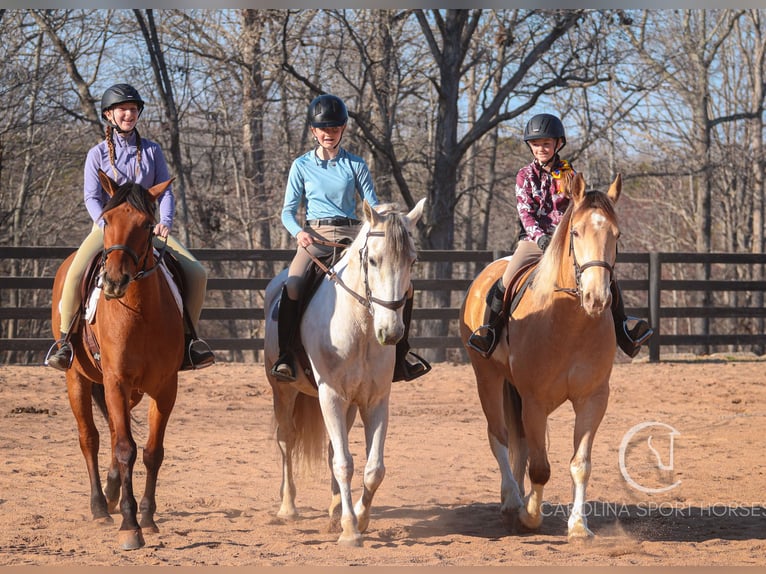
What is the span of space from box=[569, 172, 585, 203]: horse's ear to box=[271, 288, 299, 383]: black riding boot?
1902 millimetres

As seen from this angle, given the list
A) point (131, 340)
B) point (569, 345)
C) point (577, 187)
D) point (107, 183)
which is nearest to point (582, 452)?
point (569, 345)

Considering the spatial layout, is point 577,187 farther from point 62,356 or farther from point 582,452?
point 62,356

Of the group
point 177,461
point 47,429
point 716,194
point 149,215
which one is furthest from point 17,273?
point 716,194

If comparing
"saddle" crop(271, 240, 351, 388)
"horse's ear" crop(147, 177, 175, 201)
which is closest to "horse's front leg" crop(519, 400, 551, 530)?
"saddle" crop(271, 240, 351, 388)

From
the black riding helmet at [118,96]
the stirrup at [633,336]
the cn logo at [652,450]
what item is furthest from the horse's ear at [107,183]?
the cn logo at [652,450]

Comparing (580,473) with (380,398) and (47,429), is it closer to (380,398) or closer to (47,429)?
(380,398)

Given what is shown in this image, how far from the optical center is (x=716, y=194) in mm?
31219

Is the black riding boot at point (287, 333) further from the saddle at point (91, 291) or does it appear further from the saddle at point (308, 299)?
the saddle at point (91, 291)

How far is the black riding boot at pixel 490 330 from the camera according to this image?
20.1ft

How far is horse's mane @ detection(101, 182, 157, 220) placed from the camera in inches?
204

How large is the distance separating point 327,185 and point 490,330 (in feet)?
4.83

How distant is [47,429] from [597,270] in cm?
649

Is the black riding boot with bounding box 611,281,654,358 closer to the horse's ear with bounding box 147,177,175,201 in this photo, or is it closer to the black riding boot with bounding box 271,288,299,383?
the black riding boot with bounding box 271,288,299,383

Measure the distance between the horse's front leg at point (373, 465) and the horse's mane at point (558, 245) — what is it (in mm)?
1218
